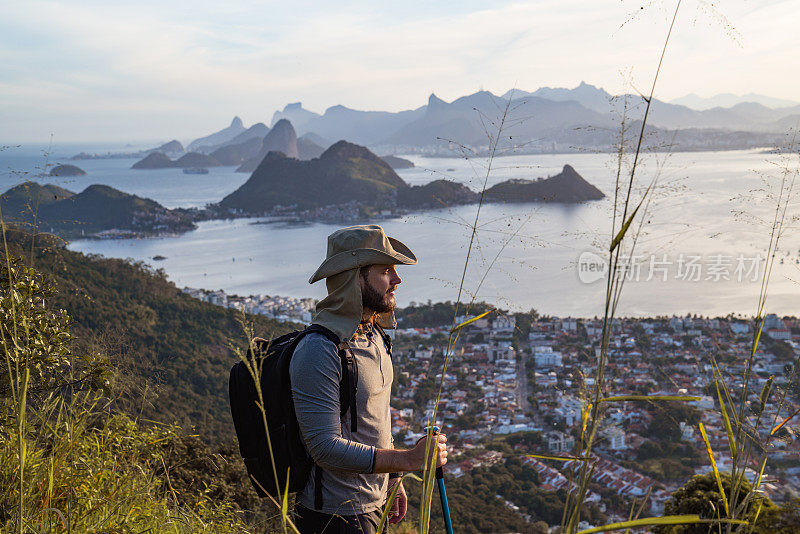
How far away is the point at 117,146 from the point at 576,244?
518 ft

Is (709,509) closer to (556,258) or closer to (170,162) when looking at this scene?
(556,258)

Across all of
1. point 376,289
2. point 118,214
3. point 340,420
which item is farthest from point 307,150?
point 340,420

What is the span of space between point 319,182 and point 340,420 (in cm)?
4857

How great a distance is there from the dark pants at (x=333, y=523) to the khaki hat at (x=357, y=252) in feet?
1.60

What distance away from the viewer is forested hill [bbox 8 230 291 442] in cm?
827

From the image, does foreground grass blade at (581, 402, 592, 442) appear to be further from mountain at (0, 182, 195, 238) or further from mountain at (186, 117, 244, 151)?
mountain at (186, 117, 244, 151)

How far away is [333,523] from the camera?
119 cm

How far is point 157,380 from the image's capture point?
2.13 meters

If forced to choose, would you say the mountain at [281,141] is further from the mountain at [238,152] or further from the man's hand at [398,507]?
the man's hand at [398,507]

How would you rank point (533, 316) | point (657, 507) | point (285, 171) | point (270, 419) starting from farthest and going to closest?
point (285, 171) → point (533, 316) → point (657, 507) → point (270, 419)

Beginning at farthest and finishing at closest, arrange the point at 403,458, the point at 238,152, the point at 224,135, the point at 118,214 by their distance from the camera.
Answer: the point at 224,135 → the point at 238,152 → the point at 118,214 → the point at 403,458

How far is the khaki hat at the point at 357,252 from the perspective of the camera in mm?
1223

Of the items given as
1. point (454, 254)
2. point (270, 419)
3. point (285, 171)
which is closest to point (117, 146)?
point (285, 171)

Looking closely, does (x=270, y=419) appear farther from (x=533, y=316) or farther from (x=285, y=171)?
(x=285, y=171)
